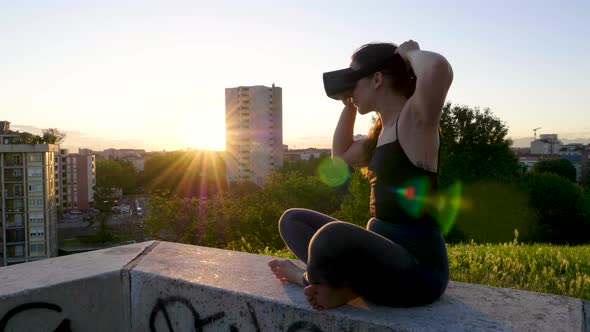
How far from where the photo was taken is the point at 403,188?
226 centimetres

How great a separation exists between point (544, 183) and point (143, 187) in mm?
79111

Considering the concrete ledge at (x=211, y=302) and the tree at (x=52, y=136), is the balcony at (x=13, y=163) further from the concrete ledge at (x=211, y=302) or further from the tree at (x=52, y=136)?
the concrete ledge at (x=211, y=302)

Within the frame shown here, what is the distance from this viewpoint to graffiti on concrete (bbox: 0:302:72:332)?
8.60ft

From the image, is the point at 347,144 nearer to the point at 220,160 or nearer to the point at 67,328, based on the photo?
the point at 67,328

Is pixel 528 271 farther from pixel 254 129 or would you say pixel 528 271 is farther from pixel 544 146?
pixel 544 146

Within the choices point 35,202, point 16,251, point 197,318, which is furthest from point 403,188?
point 16,251

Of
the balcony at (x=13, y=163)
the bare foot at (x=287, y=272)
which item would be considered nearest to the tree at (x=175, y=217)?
the bare foot at (x=287, y=272)

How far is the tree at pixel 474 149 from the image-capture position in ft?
82.8

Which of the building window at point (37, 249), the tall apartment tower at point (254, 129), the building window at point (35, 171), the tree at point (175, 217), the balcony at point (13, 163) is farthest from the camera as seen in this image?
the tall apartment tower at point (254, 129)

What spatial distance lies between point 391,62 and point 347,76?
234 mm

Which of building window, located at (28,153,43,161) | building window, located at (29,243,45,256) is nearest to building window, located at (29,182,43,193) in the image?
building window, located at (28,153,43,161)

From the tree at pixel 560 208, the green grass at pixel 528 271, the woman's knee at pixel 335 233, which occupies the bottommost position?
the tree at pixel 560 208

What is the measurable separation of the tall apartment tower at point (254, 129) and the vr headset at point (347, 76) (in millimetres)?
88876

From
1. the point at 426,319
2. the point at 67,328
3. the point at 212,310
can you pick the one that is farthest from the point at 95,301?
the point at 426,319
